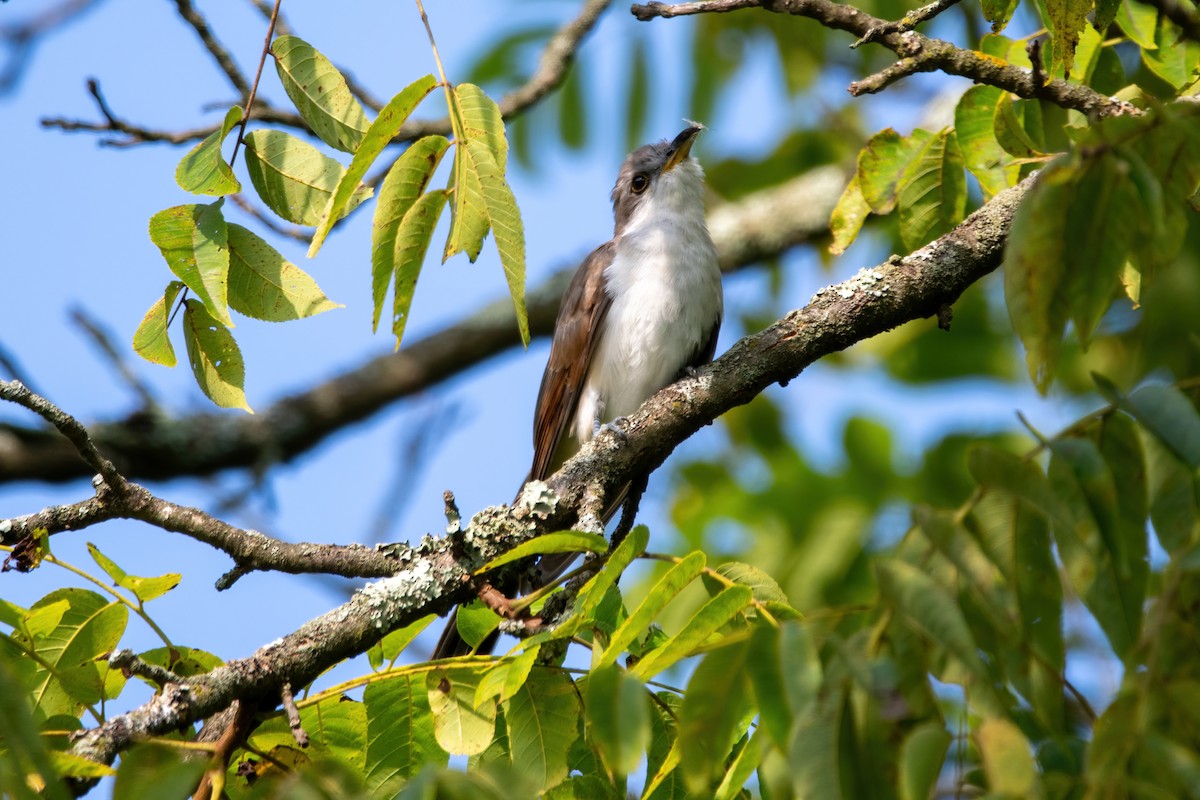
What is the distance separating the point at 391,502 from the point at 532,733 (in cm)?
429

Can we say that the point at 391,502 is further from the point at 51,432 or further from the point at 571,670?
the point at 571,670

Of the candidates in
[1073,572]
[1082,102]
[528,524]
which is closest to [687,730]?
[1073,572]

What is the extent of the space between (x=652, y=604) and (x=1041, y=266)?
0.98 m

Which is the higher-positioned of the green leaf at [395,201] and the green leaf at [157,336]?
the green leaf at [395,201]

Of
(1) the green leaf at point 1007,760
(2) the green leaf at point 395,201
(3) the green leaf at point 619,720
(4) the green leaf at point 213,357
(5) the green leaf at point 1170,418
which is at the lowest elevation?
(3) the green leaf at point 619,720

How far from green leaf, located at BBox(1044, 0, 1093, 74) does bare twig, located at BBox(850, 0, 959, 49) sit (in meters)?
0.37

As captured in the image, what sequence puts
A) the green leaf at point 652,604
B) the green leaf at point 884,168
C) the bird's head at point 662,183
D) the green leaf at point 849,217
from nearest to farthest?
the green leaf at point 652,604 → the green leaf at point 884,168 → the green leaf at point 849,217 → the bird's head at point 662,183

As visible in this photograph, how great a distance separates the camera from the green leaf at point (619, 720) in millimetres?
1864

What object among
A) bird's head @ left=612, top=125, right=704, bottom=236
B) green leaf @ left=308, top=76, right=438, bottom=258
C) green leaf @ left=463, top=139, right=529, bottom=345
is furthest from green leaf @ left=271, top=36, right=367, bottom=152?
bird's head @ left=612, top=125, right=704, bottom=236

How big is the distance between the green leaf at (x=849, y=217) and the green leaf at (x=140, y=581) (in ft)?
7.85

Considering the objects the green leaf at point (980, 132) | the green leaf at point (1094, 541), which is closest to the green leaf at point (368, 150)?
the green leaf at point (1094, 541)

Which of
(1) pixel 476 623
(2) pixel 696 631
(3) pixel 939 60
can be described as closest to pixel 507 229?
(2) pixel 696 631

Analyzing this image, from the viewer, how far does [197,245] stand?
2809mm

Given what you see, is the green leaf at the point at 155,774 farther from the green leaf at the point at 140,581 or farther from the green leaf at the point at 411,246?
the green leaf at the point at 411,246
